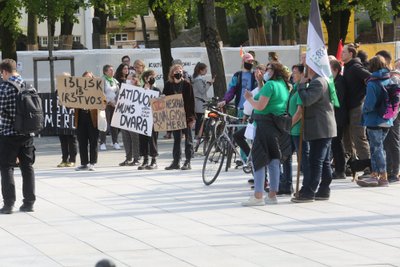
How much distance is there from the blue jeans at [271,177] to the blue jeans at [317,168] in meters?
Answer: 0.41

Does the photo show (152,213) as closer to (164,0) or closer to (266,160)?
(266,160)

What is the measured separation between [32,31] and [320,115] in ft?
118

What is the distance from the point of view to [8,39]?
32.3 metres

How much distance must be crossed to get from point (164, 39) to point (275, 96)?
54.9ft

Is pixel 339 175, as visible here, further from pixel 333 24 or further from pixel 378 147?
pixel 333 24

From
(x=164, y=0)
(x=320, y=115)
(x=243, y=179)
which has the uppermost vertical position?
(x=164, y=0)

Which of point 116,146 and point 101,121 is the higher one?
point 101,121

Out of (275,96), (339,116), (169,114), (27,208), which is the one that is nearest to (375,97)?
(339,116)

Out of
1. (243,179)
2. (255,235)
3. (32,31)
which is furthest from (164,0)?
(32,31)

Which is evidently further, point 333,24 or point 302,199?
point 333,24

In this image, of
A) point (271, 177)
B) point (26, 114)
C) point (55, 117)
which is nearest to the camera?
point (26, 114)

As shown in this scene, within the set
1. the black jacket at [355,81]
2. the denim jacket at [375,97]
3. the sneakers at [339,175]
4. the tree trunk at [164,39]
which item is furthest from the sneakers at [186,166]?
the tree trunk at [164,39]

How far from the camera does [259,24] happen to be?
4638 centimetres

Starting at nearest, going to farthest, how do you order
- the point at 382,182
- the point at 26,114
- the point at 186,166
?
the point at 26,114 < the point at 382,182 < the point at 186,166
